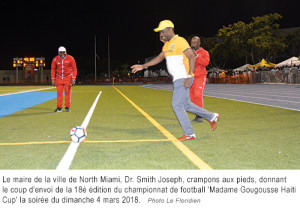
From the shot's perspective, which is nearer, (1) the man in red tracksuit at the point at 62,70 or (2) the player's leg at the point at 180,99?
(2) the player's leg at the point at 180,99

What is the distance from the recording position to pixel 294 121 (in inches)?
359

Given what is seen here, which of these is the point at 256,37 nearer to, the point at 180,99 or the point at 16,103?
the point at 16,103

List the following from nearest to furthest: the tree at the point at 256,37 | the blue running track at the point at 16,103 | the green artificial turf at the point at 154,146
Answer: the green artificial turf at the point at 154,146, the blue running track at the point at 16,103, the tree at the point at 256,37

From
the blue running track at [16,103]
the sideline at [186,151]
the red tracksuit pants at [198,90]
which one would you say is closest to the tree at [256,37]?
the blue running track at [16,103]

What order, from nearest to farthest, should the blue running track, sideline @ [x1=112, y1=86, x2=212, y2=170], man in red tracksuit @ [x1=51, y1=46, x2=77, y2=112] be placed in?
sideline @ [x1=112, y1=86, x2=212, y2=170]
man in red tracksuit @ [x1=51, y1=46, x2=77, y2=112]
the blue running track

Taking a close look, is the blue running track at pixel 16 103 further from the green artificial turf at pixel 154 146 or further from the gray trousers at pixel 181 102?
the gray trousers at pixel 181 102

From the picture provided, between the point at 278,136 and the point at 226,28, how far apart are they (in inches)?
2203

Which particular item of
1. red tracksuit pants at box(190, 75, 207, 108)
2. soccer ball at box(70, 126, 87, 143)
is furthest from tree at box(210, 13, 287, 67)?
soccer ball at box(70, 126, 87, 143)

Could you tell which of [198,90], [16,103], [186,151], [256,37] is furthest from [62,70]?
[256,37]

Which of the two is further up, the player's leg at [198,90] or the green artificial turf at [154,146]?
the player's leg at [198,90]

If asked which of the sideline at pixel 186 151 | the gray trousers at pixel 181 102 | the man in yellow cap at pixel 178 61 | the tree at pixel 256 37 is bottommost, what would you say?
the sideline at pixel 186 151

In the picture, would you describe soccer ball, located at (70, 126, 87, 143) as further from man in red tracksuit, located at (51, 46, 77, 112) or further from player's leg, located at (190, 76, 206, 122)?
man in red tracksuit, located at (51, 46, 77, 112)
